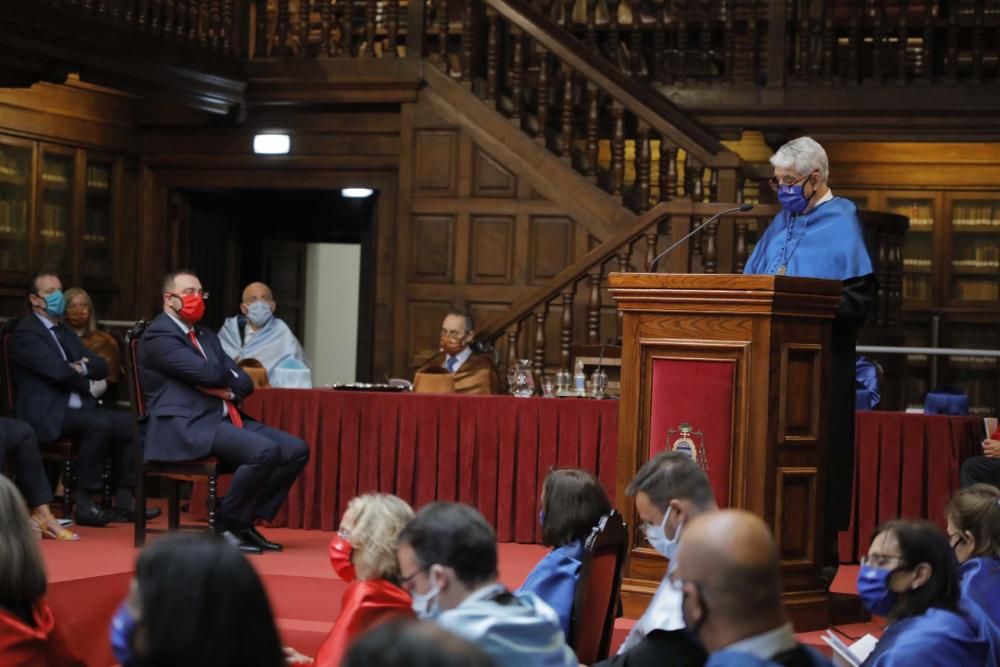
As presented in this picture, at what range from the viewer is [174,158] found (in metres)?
11.5

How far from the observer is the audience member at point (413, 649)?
1.72m

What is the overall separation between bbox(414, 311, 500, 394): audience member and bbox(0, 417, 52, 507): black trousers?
82.7 inches

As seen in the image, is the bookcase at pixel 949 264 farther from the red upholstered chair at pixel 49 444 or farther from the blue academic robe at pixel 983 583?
the blue academic robe at pixel 983 583

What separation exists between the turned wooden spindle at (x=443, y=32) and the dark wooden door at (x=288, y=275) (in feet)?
11.0

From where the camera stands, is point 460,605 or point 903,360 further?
point 903,360

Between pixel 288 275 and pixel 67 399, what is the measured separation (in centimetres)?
562

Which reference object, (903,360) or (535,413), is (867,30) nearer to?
(903,360)

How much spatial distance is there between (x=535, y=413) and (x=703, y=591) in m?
5.24

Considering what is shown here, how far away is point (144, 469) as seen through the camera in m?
7.11

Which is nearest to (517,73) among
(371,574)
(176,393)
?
(176,393)

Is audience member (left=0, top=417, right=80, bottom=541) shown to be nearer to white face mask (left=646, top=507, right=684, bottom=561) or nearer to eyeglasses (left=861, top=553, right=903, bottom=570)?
white face mask (left=646, top=507, right=684, bottom=561)

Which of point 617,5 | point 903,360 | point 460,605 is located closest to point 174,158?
point 617,5

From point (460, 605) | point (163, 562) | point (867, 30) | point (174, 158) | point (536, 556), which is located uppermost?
point (867, 30)

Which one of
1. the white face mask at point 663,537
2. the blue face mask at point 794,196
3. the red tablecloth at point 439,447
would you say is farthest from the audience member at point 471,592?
the red tablecloth at point 439,447
